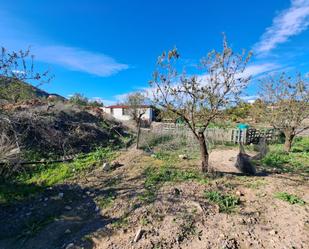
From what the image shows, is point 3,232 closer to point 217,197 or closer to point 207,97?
point 217,197

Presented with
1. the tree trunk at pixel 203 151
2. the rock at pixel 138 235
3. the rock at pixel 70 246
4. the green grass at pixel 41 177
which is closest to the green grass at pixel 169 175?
the tree trunk at pixel 203 151

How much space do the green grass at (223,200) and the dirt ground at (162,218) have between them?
0.37 feet

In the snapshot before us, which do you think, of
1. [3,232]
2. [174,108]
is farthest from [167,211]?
[3,232]

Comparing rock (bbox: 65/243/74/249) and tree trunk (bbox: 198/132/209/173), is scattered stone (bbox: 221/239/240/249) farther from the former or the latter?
tree trunk (bbox: 198/132/209/173)

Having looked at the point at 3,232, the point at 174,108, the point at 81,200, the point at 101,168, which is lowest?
the point at 3,232

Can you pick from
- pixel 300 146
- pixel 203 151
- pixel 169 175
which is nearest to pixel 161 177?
pixel 169 175

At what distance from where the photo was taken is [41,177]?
5.98 meters

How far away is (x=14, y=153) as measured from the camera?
228 inches

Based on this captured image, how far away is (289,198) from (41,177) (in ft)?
20.8

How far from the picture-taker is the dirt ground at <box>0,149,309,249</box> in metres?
3.02

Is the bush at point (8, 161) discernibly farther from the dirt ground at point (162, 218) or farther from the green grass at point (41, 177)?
the dirt ground at point (162, 218)

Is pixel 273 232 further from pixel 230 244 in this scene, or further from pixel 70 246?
pixel 70 246

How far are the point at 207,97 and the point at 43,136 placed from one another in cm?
742

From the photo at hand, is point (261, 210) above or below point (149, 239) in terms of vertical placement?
above
